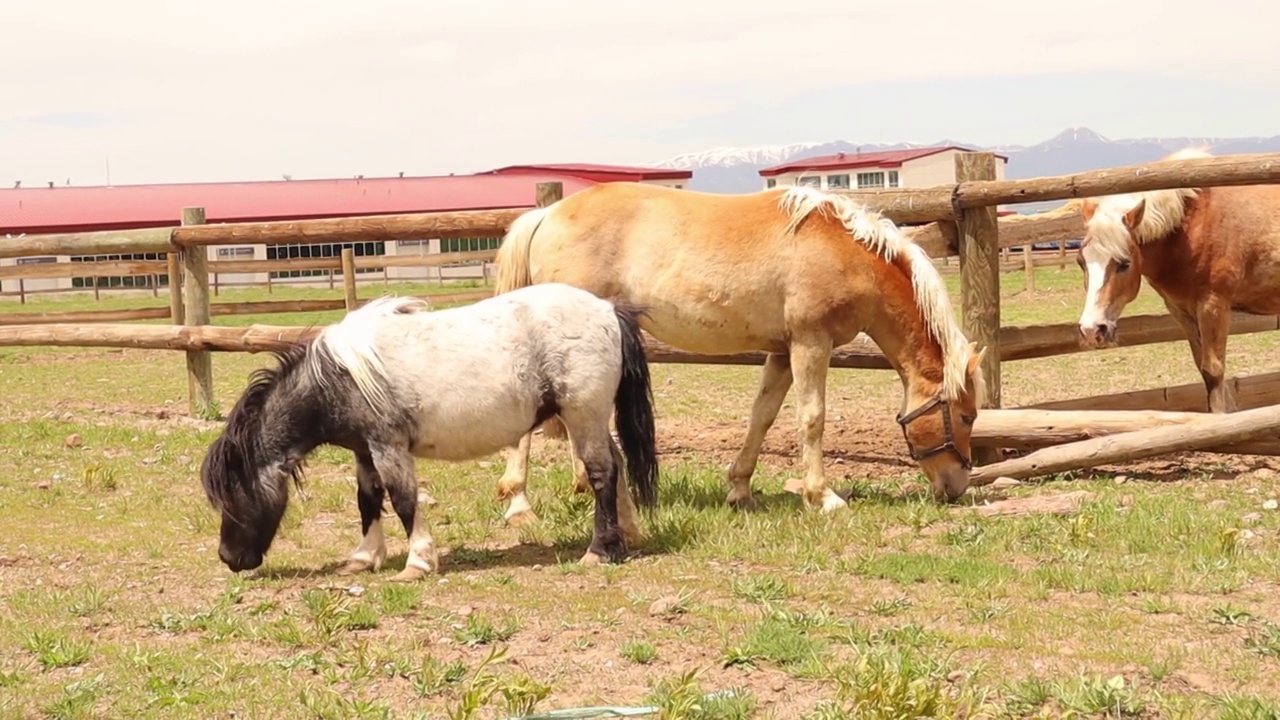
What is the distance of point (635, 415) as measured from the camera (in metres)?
6.33

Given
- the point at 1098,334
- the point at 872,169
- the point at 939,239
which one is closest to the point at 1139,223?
the point at 1098,334

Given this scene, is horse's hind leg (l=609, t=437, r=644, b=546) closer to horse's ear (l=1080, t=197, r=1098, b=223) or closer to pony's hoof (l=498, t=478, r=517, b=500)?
pony's hoof (l=498, t=478, r=517, b=500)

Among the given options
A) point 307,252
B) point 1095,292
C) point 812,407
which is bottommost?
point 812,407

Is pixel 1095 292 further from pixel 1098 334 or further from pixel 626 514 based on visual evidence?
pixel 626 514

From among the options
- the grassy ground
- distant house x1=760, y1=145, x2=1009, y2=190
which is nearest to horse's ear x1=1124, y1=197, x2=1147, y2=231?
the grassy ground

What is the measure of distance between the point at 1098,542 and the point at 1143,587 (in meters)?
0.82

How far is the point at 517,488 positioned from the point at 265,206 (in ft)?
145

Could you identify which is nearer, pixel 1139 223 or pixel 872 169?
pixel 1139 223

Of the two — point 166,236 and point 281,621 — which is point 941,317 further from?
point 166,236

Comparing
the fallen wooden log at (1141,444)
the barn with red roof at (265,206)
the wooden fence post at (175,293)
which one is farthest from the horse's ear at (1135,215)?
the barn with red roof at (265,206)

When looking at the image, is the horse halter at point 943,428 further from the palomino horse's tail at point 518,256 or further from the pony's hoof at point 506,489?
the palomino horse's tail at point 518,256

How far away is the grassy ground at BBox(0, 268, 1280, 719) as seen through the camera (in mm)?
4102

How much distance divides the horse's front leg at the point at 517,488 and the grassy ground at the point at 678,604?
0.14m

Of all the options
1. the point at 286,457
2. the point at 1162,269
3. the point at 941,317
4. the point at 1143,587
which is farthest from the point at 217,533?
the point at 1162,269
